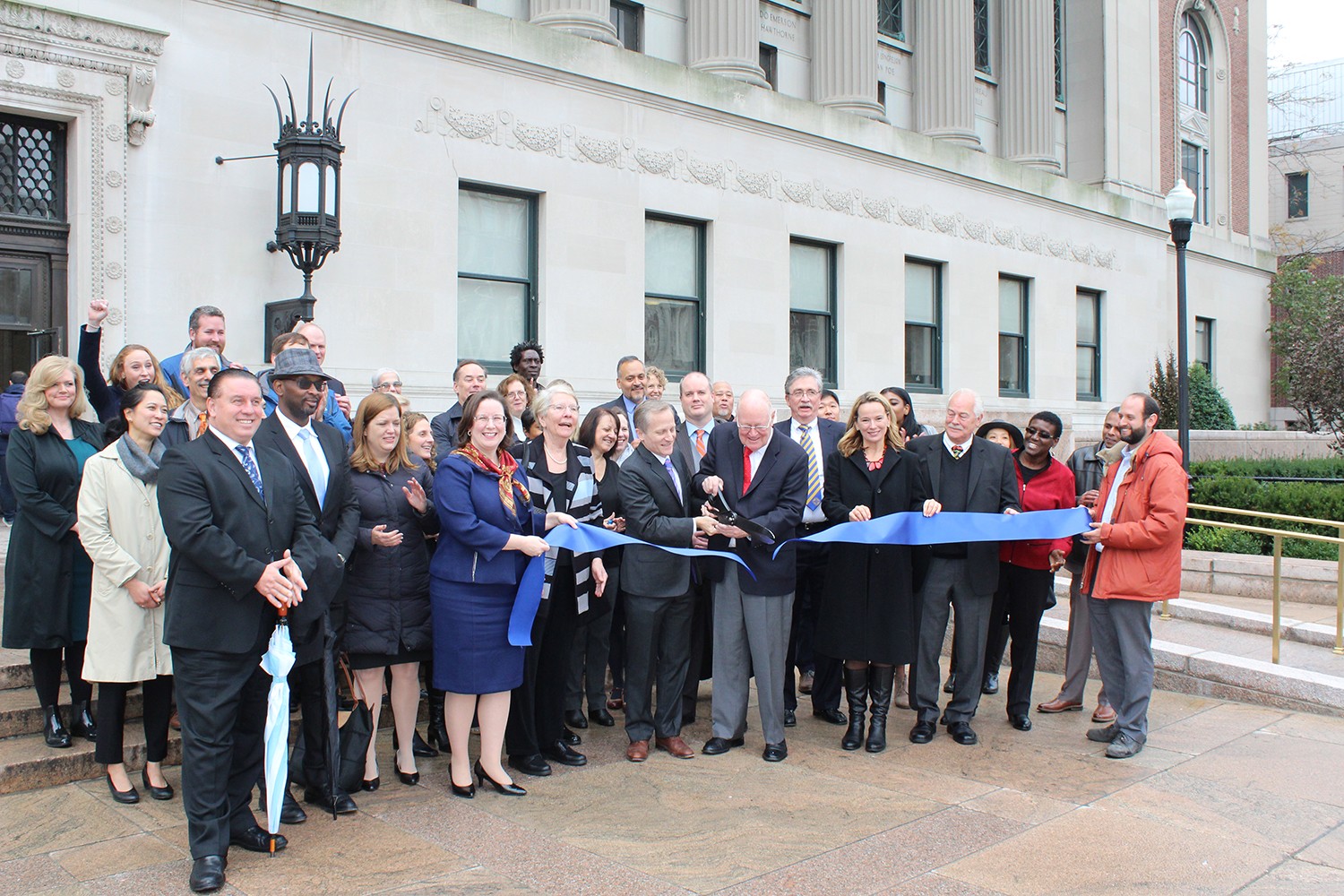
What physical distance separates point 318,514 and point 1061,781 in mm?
4563

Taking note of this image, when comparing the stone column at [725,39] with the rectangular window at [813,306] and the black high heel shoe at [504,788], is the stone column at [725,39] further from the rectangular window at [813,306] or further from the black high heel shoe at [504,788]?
the black high heel shoe at [504,788]

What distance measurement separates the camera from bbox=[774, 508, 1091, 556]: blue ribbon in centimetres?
717

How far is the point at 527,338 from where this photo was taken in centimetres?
1342

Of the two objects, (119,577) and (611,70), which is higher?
(611,70)

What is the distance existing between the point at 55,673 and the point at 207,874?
2117mm

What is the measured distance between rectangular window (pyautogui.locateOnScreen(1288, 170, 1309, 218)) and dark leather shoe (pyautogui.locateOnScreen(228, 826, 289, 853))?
47.9m

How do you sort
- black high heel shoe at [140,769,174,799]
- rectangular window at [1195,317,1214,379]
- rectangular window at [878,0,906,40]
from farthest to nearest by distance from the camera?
rectangular window at [1195,317,1214,379], rectangular window at [878,0,906,40], black high heel shoe at [140,769,174,799]

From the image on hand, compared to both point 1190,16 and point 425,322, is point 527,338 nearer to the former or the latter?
point 425,322

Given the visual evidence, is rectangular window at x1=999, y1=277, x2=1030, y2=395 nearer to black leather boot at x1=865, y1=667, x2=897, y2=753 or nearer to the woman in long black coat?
the woman in long black coat

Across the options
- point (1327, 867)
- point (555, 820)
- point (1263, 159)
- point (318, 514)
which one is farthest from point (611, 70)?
point (1263, 159)

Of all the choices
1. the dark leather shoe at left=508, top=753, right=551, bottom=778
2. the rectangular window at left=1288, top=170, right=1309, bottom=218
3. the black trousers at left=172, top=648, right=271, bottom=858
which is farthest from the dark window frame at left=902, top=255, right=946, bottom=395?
the rectangular window at left=1288, top=170, right=1309, bottom=218

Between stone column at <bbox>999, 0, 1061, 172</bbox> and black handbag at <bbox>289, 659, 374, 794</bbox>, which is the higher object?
stone column at <bbox>999, 0, 1061, 172</bbox>

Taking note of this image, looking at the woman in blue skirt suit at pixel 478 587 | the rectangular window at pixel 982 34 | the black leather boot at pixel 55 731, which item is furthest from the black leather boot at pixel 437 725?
the rectangular window at pixel 982 34

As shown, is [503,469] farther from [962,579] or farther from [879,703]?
[962,579]
